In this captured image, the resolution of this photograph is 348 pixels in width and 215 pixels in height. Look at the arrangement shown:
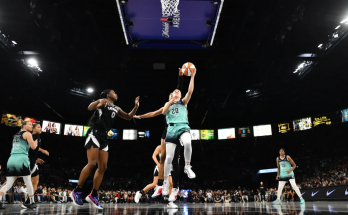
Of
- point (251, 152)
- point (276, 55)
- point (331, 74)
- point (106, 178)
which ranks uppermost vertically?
point (331, 74)

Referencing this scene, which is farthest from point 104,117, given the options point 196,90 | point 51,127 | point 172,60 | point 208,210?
point 51,127

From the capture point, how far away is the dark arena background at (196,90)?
8.38 m

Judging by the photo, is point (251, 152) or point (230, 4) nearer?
point (230, 4)

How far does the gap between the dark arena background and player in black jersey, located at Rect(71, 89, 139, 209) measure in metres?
0.22

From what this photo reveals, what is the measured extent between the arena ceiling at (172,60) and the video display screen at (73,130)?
1.19 m

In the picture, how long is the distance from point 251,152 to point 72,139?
19.8m

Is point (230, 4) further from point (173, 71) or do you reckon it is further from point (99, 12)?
point (173, 71)

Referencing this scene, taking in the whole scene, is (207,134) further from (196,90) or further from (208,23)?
(208,23)

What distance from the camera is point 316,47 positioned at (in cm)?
1195

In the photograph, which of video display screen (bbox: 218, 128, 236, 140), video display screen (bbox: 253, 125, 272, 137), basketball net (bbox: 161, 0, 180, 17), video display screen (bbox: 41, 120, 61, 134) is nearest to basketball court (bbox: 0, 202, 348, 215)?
basketball net (bbox: 161, 0, 180, 17)

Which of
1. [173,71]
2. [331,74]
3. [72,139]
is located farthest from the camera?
[72,139]

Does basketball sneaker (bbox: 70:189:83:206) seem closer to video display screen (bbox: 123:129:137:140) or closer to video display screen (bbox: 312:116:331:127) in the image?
video display screen (bbox: 312:116:331:127)

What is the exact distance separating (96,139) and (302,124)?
78.2ft

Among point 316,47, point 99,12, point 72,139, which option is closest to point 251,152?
point 316,47
